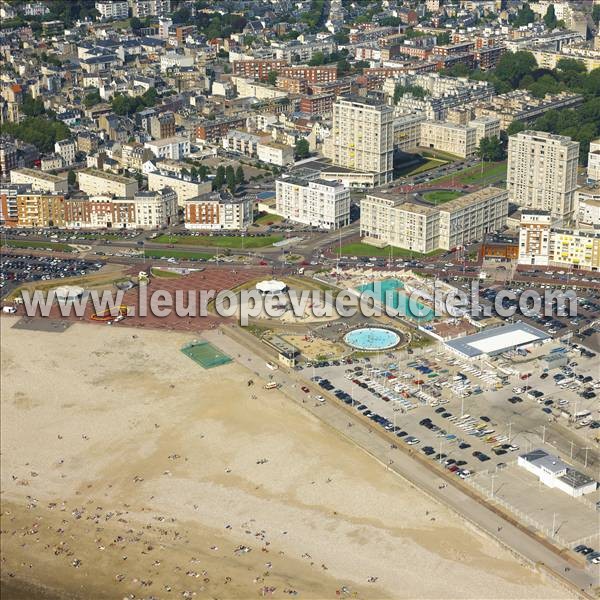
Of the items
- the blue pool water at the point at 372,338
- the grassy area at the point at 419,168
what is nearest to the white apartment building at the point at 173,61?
the grassy area at the point at 419,168

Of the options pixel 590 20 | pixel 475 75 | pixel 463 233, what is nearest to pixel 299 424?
pixel 463 233

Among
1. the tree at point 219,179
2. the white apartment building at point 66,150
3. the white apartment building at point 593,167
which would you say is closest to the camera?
the tree at point 219,179

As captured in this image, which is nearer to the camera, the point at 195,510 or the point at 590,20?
the point at 195,510

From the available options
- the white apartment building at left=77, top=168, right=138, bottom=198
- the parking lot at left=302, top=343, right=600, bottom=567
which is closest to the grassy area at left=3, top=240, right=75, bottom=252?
the white apartment building at left=77, top=168, right=138, bottom=198

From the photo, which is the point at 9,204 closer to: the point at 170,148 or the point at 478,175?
the point at 170,148

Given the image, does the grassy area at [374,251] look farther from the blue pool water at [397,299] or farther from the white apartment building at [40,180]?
the white apartment building at [40,180]

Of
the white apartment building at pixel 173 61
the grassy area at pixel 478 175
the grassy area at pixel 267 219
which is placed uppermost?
the white apartment building at pixel 173 61

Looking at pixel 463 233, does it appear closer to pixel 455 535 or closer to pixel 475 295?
pixel 475 295
